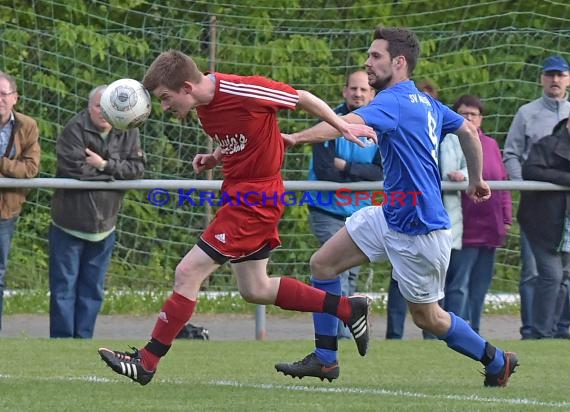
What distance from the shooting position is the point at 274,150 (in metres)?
7.93

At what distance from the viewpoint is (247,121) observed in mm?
7773

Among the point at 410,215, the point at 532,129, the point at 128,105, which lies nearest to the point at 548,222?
the point at 532,129

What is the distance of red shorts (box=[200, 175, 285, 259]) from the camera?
7805mm

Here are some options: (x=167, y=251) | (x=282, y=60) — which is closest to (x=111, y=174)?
(x=167, y=251)

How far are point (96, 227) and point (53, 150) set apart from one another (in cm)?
240

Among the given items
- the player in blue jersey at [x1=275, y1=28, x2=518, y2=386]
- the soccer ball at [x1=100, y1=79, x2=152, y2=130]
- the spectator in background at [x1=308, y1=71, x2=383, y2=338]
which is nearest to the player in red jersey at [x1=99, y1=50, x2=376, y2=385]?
the player in blue jersey at [x1=275, y1=28, x2=518, y2=386]

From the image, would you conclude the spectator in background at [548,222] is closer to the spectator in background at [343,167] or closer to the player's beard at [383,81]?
the spectator in background at [343,167]

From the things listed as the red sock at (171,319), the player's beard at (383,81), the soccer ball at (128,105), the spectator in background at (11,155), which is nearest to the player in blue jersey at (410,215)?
the player's beard at (383,81)

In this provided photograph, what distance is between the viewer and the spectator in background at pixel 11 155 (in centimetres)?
1120

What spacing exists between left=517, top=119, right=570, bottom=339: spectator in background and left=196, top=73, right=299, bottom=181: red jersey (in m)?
4.31

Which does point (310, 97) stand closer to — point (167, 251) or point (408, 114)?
point (408, 114)

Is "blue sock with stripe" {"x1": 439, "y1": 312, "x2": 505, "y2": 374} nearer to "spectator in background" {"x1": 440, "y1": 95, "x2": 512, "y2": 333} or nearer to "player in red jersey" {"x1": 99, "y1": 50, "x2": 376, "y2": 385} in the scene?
"player in red jersey" {"x1": 99, "y1": 50, "x2": 376, "y2": 385}

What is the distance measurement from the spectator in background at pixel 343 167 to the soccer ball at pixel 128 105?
328 centimetres

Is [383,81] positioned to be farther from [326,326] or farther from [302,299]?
[326,326]
